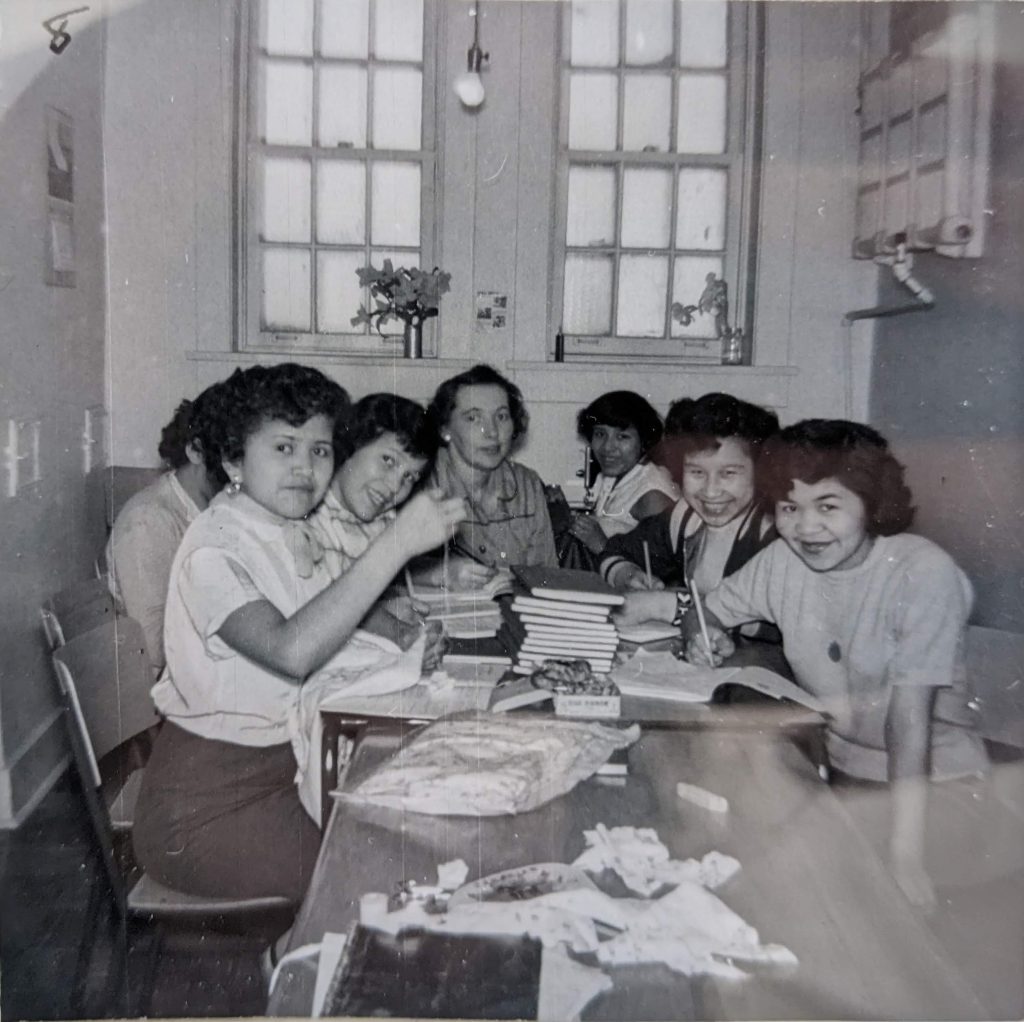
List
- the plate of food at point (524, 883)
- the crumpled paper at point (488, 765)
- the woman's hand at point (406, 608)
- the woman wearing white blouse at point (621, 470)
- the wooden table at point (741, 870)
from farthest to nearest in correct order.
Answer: the woman wearing white blouse at point (621, 470) → the woman's hand at point (406, 608) → the crumpled paper at point (488, 765) → the plate of food at point (524, 883) → the wooden table at point (741, 870)

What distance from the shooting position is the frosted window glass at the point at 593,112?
60.4 inches

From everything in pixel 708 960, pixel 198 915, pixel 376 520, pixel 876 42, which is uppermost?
pixel 876 42

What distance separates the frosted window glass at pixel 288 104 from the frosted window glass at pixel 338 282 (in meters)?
0.19

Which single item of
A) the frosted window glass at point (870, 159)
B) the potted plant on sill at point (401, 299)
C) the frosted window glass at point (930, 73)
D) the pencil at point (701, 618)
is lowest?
the pencil at point (701, 618)

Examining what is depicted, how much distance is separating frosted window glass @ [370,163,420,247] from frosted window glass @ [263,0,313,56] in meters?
0.21

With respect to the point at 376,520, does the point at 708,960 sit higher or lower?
lower

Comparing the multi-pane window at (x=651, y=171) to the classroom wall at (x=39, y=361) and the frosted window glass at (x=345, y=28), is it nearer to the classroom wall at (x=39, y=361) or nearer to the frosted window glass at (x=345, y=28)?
the frosted window glass at (x=345, y=28)

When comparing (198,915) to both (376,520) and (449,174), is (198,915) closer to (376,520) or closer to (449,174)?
(376,520)

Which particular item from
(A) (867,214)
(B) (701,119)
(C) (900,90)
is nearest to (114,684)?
(B) (701,119)

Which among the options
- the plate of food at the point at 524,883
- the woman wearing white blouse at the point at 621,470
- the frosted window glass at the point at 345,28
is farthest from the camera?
the woman wearing white blouse at the point at 621,470

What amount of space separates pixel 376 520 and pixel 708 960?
85 cm

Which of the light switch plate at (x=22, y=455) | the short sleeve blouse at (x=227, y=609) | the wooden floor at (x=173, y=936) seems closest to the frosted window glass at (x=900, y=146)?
the wooden floor at (x=173, y=936)

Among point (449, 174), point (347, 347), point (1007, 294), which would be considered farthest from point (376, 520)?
point (1007, 294)

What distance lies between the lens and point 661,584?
5.88 ft
